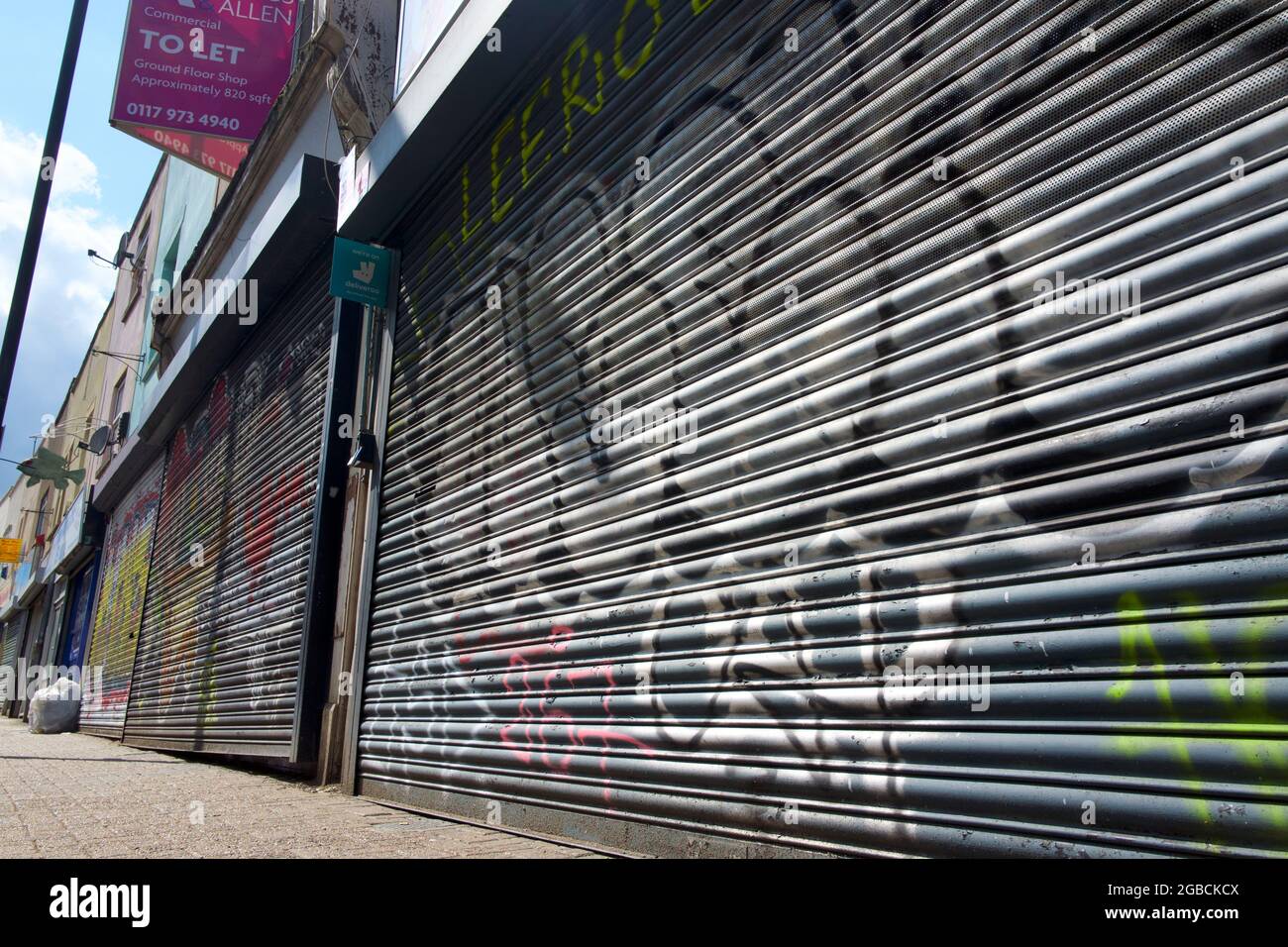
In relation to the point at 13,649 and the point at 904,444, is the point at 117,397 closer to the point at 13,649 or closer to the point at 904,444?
the point at 13,649

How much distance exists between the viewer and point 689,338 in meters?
3.78

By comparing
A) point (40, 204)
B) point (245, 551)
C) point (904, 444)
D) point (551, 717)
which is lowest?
point (551, 717)

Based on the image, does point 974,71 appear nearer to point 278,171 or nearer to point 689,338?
point 689,338

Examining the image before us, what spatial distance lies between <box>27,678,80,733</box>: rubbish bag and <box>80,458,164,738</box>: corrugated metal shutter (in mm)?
216

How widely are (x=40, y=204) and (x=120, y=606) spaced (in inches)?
359

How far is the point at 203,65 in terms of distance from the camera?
940cm

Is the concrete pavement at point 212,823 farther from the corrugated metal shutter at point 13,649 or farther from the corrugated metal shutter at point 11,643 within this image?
the corrugated metal shutter at point 11,643

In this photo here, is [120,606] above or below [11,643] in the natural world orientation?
below

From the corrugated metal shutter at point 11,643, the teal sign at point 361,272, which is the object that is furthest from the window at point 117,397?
the corrugated metal shutter at point 11,643

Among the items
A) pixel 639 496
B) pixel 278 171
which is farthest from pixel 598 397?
pixel 278 171

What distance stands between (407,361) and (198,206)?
9787mm

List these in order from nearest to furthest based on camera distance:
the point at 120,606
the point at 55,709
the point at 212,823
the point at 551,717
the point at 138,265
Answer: the point at 551,717 → the point at 212,823 → the point at 120,606 → the point at 55,709 → the point at 138,265

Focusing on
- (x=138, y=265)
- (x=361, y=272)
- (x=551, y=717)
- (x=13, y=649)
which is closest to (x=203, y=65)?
(x=361, y=272)

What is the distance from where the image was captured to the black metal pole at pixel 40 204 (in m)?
8.38
